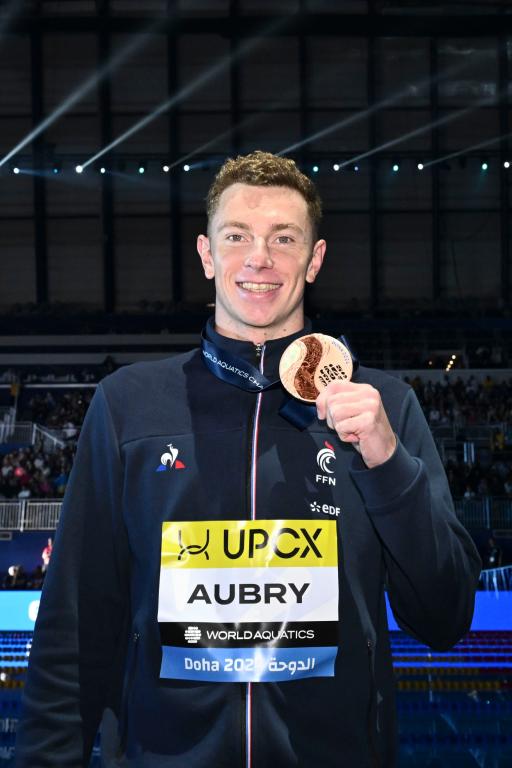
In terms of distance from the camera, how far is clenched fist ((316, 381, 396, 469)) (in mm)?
1963

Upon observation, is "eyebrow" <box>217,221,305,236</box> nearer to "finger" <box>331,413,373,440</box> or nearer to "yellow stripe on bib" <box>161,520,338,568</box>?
"finger" <box>331,413,373,440</box>

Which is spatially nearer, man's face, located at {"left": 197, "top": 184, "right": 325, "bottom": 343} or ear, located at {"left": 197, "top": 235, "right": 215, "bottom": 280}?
man's face, located at {"left": 197, "top": 184, "right": 325, "bottom": 343}

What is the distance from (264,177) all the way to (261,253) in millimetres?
178

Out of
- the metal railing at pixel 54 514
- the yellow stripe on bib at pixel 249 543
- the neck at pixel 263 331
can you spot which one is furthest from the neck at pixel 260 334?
the metal railing at pixel 54 514

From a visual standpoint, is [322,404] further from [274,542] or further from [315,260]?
[315,260]

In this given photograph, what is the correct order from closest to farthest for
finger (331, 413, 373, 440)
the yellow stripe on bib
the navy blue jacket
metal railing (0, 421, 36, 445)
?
finger (331, 413, 373, 440) → the navy blue jacket → the yellow stripe on bib → metal railing (0, 421, 36, 445)

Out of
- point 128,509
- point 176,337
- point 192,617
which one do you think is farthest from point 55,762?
point 176,337

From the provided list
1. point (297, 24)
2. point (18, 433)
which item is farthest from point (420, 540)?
point (297, 24)

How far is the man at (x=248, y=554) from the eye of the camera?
207 centimetres

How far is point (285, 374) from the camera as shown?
215 centimetres

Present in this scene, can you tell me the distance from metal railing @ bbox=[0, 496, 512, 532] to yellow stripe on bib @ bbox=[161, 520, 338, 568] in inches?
590

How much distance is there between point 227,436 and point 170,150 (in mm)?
24273

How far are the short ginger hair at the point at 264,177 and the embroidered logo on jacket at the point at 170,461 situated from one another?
570 millimetres

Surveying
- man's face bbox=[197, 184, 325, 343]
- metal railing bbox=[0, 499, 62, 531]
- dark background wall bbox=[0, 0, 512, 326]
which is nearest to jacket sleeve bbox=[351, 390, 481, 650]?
man's face bbox=[197, 184, 325, 343]
